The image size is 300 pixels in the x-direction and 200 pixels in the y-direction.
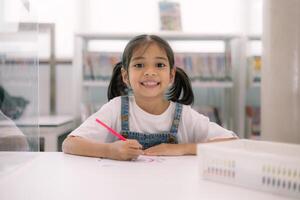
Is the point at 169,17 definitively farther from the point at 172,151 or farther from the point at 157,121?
the point at 172,151

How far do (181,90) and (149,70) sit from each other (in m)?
0.28

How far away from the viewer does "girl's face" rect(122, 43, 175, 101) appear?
1421 mm

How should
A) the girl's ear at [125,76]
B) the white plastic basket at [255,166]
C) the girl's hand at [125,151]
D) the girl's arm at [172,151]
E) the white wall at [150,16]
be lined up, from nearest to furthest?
the white plastic basket at [255,166], the girl's hand at [125,151], the girl's arm at [172,151], the girl's ear at [125,76], the white wall at [150,16]

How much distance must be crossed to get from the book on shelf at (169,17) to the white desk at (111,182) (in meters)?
2.34

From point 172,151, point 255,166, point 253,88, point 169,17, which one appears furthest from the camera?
point 253,88

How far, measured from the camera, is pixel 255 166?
Answer: 678 millimetres

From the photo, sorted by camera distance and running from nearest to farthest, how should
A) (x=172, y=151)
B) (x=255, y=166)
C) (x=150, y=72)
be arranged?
1. (x=255, y=166)
2. (x=172, y=151)
3. (x=150, y=72)

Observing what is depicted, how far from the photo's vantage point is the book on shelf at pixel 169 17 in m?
3.16

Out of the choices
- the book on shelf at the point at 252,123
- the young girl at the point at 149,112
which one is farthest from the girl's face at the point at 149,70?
the book on shelf at the point at 252,123

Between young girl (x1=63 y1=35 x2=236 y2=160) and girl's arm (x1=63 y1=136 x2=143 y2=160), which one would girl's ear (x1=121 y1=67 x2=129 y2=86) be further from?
girl's arm (x1=63 y1=136 x2=143 y2=160)

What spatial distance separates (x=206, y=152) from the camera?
750 millimetres

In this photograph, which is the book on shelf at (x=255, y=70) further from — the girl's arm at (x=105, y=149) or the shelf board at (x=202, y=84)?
the girl's arm at (x=105, y=149)

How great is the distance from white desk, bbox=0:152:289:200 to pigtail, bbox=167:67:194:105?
662 mm

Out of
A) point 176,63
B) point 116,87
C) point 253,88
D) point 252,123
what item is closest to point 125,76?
point 116,87
